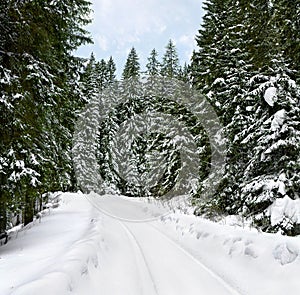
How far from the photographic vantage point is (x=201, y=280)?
6.16 meters

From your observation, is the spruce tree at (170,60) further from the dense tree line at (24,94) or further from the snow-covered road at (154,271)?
the snow-covered road at (154,271)

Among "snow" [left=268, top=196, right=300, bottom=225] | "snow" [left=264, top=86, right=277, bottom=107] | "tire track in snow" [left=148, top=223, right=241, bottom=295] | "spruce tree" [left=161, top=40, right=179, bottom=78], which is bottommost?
"tire track in snow" [left=148, top=223, right=241, bottom=295]

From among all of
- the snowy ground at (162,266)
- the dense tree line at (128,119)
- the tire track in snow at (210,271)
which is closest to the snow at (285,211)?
the snowy ground at (162,266)

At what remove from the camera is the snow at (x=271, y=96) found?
10.2m

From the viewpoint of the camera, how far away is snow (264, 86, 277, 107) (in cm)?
1023

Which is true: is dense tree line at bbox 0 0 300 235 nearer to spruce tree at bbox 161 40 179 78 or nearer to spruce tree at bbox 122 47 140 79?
spruce tree at bbox 161 40 179 78

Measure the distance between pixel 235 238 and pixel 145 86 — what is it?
34125mm

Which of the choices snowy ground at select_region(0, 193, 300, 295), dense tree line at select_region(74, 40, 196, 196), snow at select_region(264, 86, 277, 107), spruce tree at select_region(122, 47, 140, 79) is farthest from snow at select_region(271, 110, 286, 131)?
spruce tree at select_region(122, 47, 140, 79)

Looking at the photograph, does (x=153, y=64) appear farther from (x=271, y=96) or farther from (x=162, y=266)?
(x=162, y=266)

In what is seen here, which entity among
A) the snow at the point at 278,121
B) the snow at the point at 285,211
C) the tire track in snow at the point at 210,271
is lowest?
the tire track in snow at the point at 210,271

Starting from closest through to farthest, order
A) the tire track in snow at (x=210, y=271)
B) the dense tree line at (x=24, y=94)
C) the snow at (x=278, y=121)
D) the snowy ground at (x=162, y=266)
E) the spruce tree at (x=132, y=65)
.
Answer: the snowy ground at (x=162, y=266), the tire track in snow at (x=210, y=271), the dense tree line at (x=24, y=94), the snow at (x=278, y=121), the spruce tree at (x=132, y=65)

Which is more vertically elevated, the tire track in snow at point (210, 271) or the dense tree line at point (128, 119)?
the dense tree line at point (128, 119)

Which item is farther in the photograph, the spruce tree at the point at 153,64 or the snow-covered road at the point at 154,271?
the spruce tree at the point at 153,64

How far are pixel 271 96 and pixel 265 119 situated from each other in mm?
1106
